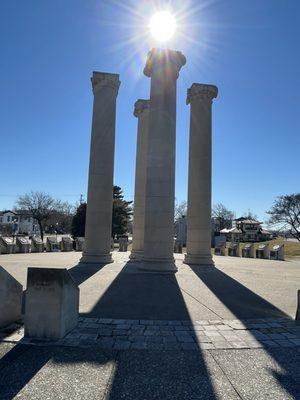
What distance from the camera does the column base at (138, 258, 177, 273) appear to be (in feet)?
50.0

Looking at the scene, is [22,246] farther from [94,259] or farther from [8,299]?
[8,299]

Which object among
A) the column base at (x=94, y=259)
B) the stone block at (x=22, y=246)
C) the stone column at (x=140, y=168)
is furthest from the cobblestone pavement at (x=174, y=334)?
the stone block at (x=22, y=246)

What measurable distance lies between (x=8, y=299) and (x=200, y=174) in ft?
47.8

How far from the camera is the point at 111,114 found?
19906 millimetres

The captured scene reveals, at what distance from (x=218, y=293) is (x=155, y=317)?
12.1ft

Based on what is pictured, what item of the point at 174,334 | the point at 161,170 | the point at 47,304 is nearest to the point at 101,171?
the point at 161,170

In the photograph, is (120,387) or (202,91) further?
(202,91)

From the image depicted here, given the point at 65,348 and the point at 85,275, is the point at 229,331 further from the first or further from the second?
the point at 85,275

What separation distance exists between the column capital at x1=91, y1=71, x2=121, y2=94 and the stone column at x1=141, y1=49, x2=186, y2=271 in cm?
360

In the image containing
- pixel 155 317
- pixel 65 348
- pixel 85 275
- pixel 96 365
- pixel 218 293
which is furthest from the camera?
pixel 85 275

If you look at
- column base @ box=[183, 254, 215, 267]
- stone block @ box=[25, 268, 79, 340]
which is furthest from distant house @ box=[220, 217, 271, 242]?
stone block @ box=[25, 268, 79, 340]

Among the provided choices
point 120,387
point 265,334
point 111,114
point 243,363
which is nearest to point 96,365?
point 120,387

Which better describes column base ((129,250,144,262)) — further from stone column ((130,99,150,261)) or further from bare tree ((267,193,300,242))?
bare tree ((267,193,300,242))

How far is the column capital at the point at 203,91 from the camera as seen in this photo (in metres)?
20.4
